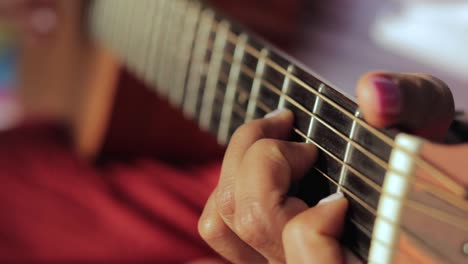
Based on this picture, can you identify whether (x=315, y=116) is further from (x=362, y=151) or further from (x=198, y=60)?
(x=198, y=60)

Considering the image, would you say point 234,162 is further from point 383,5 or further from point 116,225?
point 383,5

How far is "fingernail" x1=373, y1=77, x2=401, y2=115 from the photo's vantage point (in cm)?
31

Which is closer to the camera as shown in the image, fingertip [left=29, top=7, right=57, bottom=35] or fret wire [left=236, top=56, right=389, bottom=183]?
fret wire [left=236, top=56, right=389, bottom=183]

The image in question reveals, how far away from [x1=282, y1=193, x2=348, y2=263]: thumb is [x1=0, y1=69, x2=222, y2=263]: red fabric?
24 centimetres

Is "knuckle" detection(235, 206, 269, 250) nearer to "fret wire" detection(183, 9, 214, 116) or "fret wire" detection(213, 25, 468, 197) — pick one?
"fret wire" detection(213, 25, 468, 197)

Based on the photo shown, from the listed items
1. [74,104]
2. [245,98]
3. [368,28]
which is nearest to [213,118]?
[245,98]

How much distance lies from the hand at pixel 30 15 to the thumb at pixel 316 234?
0.73 metres

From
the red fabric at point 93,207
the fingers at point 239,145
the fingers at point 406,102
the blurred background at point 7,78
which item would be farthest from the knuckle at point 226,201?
the blurred background at point 7,78

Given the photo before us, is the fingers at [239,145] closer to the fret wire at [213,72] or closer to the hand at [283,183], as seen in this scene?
the hand at [283,183]

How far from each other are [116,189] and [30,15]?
1.07 ft

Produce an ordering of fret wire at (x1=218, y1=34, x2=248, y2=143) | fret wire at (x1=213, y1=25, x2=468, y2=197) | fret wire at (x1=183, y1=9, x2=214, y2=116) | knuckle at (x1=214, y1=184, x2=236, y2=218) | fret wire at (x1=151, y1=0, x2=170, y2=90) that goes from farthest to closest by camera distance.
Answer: fret wire at (x1=151, y1=0, x2=170, y2=90) < fret wire at (x1=183, y1=9, x2=214, y2=116) < fret wire at (x1=218, y1=34, x2=248, y2=143) < knuckle at (x1=214, y1=184, x2=236, y2=218) < fret wire at (x1=213, y1=25, x2=468, y2=197)

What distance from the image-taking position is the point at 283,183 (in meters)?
0.37

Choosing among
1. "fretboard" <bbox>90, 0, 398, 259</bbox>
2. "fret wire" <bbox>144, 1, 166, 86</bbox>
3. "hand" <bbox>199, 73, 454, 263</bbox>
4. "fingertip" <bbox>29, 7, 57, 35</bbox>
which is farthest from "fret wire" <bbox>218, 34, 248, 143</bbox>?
"fingertip" <bbox>29, 7, 57, 35</bbox>

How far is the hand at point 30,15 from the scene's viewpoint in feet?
3.24
